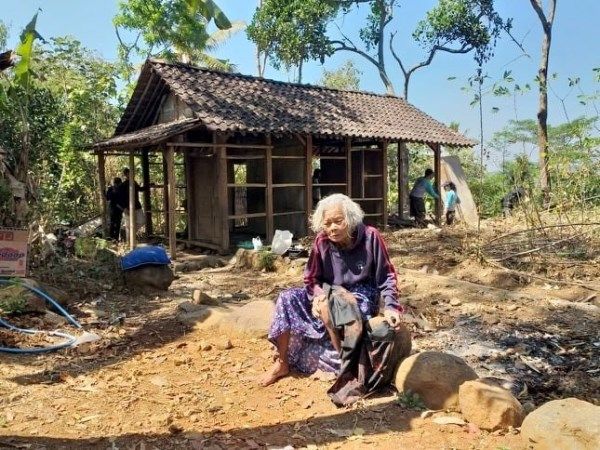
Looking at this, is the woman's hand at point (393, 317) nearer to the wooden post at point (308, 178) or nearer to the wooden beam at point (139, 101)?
the wooden post at point (308, 178)

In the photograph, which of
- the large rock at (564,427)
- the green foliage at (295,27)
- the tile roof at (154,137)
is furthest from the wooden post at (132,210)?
the green foliage at (295,27)

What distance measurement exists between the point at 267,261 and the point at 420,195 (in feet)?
22.9

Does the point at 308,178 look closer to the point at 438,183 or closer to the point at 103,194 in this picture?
the point at 103,194

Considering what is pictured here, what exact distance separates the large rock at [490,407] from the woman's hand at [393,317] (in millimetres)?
553

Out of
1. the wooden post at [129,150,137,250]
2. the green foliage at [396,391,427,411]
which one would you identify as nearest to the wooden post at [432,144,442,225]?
the wooden post at [129,150,137,250]

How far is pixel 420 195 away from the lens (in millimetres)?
14672

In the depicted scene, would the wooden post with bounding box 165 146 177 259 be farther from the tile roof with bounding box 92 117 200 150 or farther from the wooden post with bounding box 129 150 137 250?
the wooden post with bounding box 129 150 137 250

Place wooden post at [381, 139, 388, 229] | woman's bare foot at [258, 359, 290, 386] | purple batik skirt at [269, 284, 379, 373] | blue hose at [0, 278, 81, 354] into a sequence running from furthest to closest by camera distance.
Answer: wooden post at [381, 139, 388, 229]
blue hose at [0, 278, 81, 354]
woman's bare foot at [258, 359, 290, 386]
purple batik skirt at [269, 284, 379, 373]

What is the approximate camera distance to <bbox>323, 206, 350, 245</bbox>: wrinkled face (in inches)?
138

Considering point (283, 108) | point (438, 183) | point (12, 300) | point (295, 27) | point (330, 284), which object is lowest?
point (12, 300)

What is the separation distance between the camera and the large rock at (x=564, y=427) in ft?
8.33

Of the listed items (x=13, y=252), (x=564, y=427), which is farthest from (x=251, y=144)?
(x=564, y=427)

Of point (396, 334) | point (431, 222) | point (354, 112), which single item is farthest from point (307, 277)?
point (431, 222)

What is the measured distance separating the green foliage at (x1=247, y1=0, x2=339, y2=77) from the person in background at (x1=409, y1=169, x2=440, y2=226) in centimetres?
859
